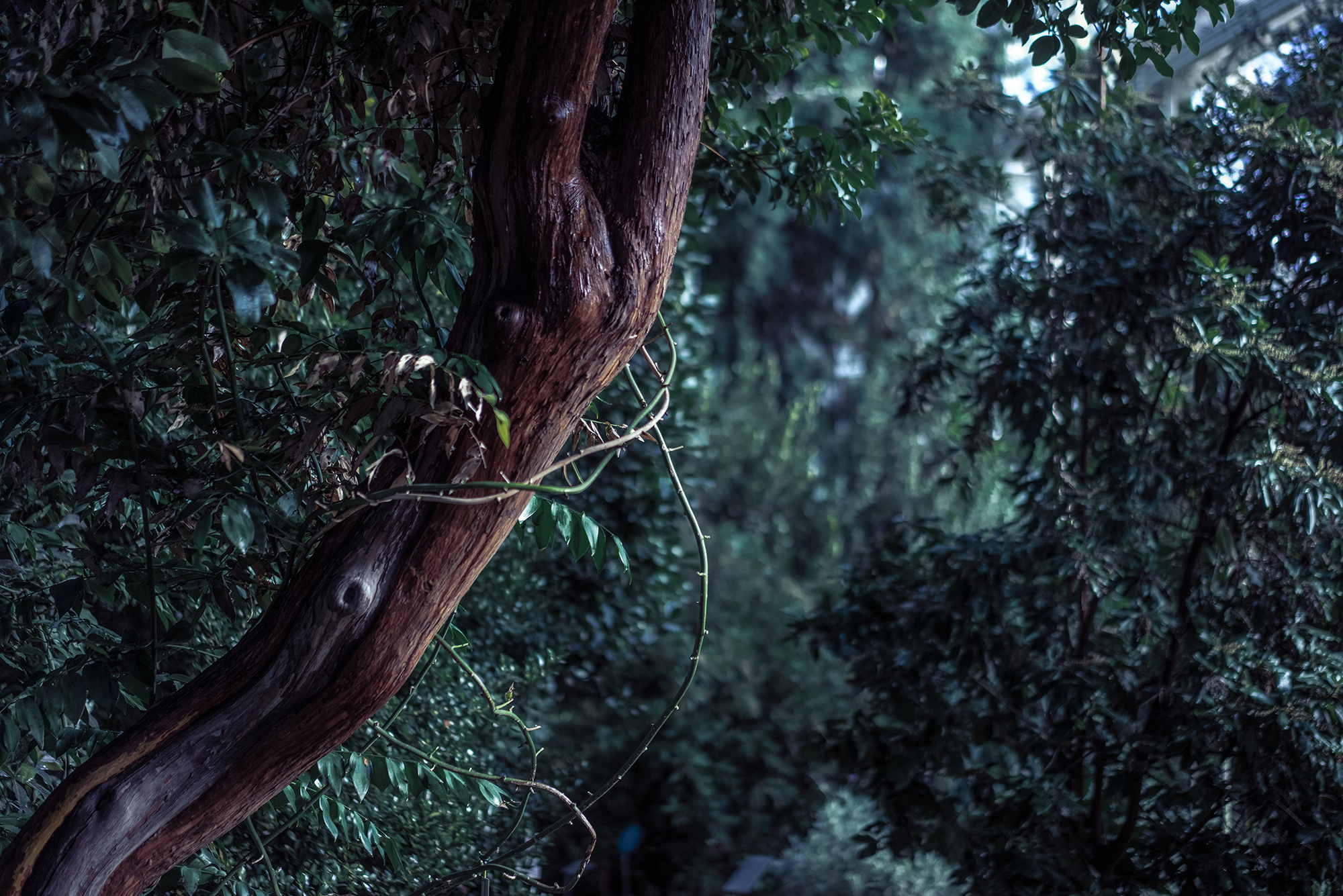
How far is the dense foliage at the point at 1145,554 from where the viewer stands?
2176 mm

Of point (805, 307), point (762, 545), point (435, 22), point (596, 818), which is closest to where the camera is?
point (435, 22)

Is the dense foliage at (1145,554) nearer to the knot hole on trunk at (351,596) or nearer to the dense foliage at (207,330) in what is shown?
the dense foliage at (207,330)

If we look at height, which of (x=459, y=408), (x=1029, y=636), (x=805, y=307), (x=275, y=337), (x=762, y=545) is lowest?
(x=459, y=408)

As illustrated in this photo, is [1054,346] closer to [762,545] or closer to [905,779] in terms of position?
[905,779]

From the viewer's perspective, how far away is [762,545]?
6664 millimetres

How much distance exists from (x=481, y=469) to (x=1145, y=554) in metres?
2.07

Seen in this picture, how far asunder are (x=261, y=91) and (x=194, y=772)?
956mm

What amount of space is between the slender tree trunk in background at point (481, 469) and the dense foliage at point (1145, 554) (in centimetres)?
152

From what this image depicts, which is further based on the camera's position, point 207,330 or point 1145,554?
point 1145,554

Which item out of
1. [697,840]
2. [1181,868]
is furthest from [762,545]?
[1181,868]

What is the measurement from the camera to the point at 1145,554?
2654 millimetres

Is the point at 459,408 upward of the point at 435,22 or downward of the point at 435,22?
downward

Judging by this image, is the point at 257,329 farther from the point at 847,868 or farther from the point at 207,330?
the point at 847,868

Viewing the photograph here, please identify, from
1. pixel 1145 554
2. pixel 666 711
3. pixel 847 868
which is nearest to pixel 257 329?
pixel 666 711
